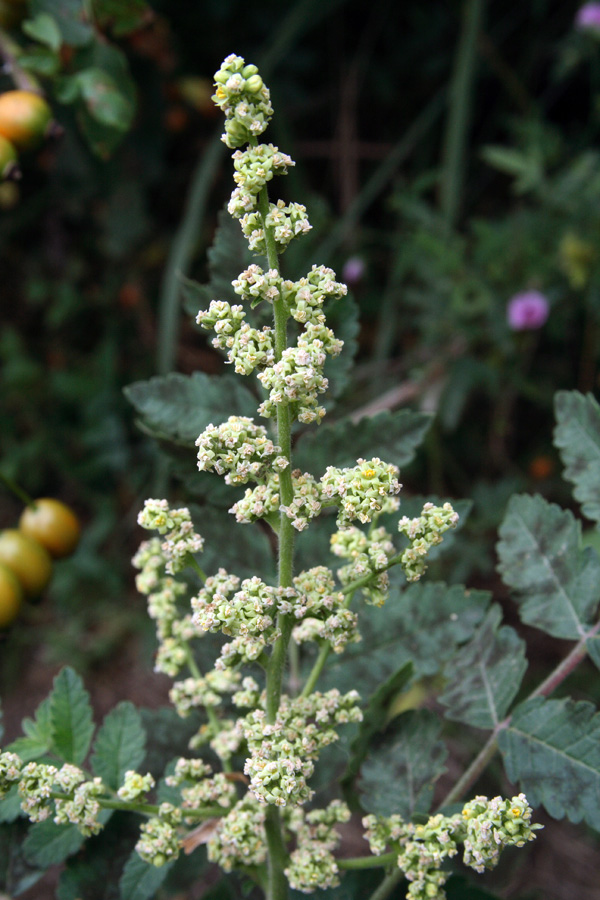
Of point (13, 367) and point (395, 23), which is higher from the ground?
point (395, 23)

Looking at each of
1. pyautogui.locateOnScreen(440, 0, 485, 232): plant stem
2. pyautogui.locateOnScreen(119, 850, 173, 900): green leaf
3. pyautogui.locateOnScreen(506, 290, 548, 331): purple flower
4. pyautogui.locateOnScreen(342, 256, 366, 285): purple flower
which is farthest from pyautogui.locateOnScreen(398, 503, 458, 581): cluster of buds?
pyautogui.locateOnScreen(342, 256, 366, 285): purple flower

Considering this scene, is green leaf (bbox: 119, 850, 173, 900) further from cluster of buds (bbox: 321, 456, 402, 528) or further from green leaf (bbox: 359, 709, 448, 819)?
cluster of buds (bbox: 321, 456, 402, 528)

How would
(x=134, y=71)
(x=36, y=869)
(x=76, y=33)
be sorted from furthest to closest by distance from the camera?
(x=134, y=71), (x=76, y=33), (x=36, y=869)

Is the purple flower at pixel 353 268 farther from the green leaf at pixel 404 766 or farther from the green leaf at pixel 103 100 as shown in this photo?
the green leaf at pixel 404 766

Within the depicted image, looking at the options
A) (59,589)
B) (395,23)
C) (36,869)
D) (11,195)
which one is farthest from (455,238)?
(36,869)

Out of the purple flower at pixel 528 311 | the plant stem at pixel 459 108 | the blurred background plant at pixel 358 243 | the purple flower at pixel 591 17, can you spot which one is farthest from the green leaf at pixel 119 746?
the purple flower at pixel 591 17

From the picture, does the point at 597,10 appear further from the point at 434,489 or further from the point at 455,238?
the point at 434,489
